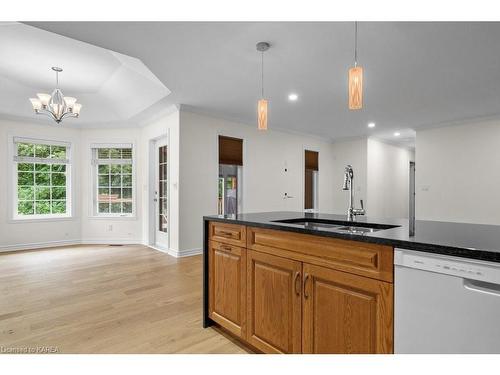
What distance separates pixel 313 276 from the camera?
58.4 inches

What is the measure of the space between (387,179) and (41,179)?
8256 millimetres

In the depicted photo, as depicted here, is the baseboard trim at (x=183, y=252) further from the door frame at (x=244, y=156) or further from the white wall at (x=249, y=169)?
the door frame at (x=244, y=156)

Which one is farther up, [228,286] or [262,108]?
[262,108]

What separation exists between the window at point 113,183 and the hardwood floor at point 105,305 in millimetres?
1530

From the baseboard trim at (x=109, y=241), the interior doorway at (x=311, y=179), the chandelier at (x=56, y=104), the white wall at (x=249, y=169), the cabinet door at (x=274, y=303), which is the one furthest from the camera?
the interior doorway at (x=311, y=179)

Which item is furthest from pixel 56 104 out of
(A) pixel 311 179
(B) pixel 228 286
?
(A) pixel 311 179

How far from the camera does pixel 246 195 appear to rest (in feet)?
18.5

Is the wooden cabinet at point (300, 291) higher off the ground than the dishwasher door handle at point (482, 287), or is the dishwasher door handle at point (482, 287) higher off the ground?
the dishwasher door handle at point (482, 287)

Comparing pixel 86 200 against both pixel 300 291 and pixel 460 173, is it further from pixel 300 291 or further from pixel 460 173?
pixel 460 173

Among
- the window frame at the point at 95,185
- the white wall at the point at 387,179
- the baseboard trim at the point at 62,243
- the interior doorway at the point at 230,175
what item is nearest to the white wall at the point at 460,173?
the white wall at the point at 387,179

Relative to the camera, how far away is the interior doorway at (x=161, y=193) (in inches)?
207

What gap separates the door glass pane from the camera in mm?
5301
